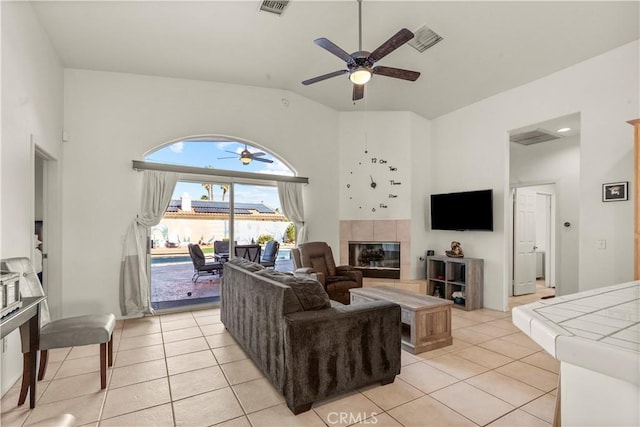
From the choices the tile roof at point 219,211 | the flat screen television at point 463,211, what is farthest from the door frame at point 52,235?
the flat screen television at point 463,211

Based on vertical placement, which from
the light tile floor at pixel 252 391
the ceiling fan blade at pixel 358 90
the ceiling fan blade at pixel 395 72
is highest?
the ceiling fan blade at pixel 395 72

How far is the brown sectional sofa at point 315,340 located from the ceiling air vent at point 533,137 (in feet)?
13.9

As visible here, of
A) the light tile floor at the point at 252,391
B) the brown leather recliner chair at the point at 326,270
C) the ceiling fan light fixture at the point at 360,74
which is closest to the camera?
the light tile floor at the point at 252,391

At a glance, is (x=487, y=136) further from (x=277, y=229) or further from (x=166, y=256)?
(x=166, y=256)

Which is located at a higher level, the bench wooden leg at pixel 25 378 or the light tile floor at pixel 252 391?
the bench wooden leg at pixel 25 378

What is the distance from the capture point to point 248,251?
5398 millimetres

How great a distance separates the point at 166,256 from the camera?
191 inches

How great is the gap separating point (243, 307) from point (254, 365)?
0.54 m

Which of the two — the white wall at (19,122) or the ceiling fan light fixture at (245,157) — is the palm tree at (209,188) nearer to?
the ceiling fan light fixture at (245,157)

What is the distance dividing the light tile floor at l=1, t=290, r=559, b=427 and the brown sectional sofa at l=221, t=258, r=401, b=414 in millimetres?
148

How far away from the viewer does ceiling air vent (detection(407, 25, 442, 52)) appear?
3.70 metres

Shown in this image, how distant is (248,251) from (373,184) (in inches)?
102

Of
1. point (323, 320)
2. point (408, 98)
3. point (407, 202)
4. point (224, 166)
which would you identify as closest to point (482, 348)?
point (323, 320)

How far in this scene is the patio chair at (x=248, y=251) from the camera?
5304mm
